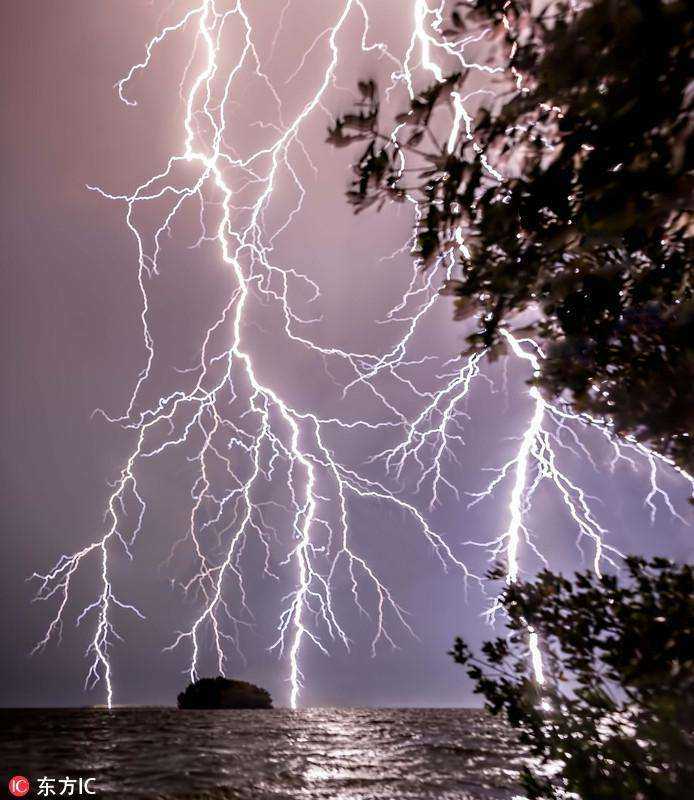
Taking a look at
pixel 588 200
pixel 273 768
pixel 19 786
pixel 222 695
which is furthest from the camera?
pixel 222 695

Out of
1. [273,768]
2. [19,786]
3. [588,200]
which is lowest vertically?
[273,768]

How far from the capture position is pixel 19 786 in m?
6.17

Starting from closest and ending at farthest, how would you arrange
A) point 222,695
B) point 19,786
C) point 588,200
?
point 588,200
point 19,786
point 222,695

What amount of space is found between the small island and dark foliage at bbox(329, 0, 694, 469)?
60.7 m

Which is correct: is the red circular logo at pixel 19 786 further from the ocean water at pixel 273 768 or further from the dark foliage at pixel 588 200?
the dark foliage at pixel 588 200

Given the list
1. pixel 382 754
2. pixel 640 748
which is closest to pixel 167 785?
pixel 382 754

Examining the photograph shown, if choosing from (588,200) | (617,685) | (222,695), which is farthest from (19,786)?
(222,695)

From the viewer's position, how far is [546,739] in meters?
2.31

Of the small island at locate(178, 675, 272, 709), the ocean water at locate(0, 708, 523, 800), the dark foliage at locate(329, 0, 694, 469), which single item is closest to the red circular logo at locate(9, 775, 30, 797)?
the ocean water at locate(0, 708, 523, 800)

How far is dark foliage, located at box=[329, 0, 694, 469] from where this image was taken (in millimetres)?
1592

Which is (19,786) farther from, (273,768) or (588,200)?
(588,200)

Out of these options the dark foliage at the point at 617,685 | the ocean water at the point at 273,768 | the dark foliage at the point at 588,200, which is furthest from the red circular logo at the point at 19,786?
the dark foliage at the point at 588,200

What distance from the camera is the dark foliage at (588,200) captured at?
62.7 inches

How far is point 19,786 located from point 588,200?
9333 mm
